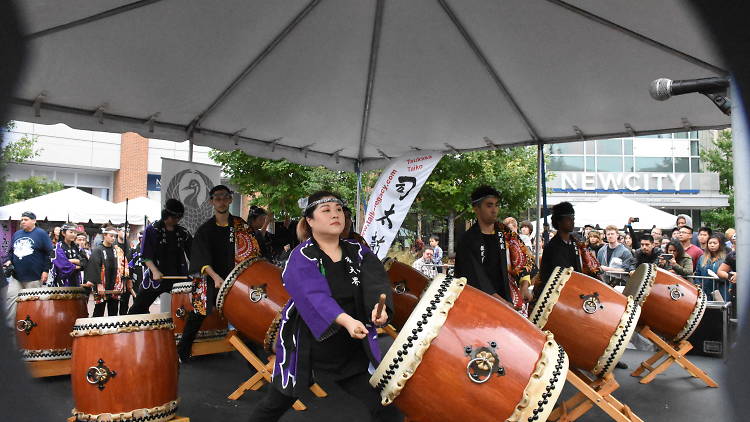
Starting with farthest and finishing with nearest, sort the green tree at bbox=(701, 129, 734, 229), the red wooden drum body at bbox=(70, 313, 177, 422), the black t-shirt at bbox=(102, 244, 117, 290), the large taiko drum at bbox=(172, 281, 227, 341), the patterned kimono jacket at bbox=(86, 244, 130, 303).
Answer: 1. the green tree at bbox=(701, 129, 734, 229)
2. the black t-shirt at bbox=(102, 244, 117, 290)
3. the patterned kimono jacket at bbox=(86, 244, 130, 303)
4. the large taiko drum at bbox=(172, 281, 227, 341)
5. the red wooden drum body at bbox=(70, 313, 177, 422)

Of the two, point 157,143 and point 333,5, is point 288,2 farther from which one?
point 157,143

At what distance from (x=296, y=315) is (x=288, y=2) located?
1.90m

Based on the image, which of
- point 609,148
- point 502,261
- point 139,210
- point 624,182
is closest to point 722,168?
point 624,182

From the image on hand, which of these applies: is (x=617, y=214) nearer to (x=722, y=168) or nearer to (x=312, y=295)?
(x=312, y=295)

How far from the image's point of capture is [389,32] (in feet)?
11.9

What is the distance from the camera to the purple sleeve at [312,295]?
215 centimetres

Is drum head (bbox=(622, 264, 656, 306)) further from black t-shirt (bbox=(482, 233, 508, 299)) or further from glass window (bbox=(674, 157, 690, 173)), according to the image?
glass window (bbox=(674, 157, 690, 173))

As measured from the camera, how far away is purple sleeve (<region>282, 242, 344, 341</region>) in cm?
215

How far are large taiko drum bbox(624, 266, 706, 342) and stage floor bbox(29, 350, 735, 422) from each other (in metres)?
0.50

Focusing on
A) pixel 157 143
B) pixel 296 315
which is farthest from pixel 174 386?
pixel 157 143

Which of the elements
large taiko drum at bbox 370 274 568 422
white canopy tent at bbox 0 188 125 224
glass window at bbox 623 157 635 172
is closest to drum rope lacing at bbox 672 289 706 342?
large taiko drum at bbox 370 274 568 422

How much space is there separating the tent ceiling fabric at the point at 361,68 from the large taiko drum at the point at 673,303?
1.27 metres

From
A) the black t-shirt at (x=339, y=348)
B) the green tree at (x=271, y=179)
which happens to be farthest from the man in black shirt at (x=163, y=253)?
the green tree at (x=271, y=179)

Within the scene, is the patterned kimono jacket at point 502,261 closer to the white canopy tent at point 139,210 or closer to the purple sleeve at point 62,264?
the purple sleeve at point 62,264
